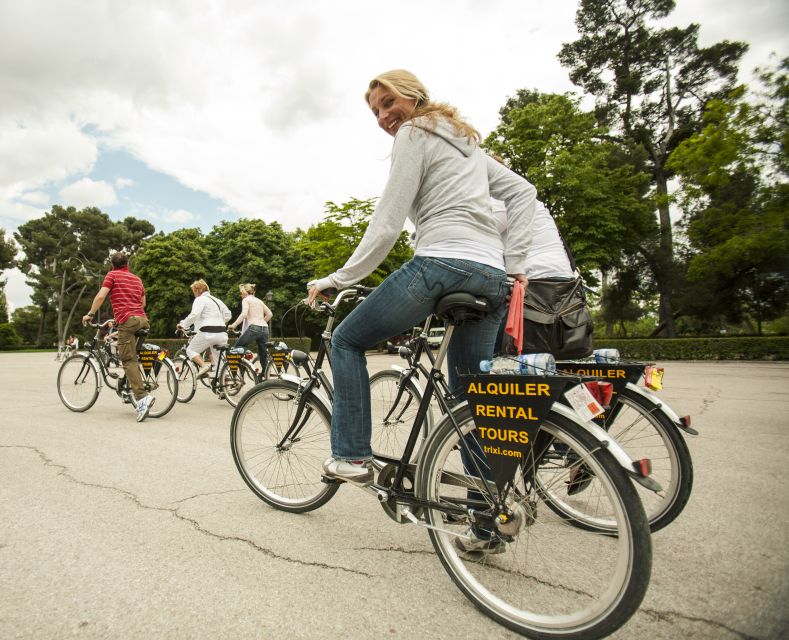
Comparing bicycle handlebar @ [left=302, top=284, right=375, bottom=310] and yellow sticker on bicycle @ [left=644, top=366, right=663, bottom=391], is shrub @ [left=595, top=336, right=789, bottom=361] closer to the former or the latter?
yellow sticker on bicycle @ [left=644, top=366, right=663, bottom=391]

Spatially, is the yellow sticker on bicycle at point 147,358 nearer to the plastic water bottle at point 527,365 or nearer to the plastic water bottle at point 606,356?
the plastic water bottle at point 606,356

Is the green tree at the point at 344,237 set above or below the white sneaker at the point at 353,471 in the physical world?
above

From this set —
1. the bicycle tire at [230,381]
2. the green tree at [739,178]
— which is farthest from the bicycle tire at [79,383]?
the green tree at [739,178]

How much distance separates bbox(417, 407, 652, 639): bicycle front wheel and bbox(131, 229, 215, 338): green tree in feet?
133

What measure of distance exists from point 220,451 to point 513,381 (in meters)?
3.53

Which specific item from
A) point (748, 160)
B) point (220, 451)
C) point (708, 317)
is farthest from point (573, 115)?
point (220, 451)

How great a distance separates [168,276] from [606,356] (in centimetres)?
4222

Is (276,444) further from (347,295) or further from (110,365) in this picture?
(110,365)

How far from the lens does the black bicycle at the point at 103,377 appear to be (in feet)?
21.8

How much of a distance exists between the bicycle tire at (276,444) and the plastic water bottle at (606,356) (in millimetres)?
1587

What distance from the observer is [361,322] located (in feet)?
7.31

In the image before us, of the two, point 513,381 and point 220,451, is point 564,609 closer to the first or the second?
point 513,381

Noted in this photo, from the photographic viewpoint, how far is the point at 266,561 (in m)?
2.32

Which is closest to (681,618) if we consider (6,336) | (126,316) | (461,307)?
(461,307)
